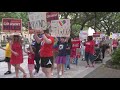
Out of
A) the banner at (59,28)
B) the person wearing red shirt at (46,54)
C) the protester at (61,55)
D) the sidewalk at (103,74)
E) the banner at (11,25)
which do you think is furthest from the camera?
the sidewalk at (103,74)

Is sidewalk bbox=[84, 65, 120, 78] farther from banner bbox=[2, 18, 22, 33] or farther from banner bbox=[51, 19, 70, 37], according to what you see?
banner bbox=[2, 18, 22, 33]

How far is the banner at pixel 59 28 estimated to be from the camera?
10.2m

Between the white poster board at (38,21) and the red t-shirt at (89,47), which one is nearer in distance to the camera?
the white poster board at (38,21)

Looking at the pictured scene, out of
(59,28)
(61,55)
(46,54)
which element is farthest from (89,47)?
(46,54)

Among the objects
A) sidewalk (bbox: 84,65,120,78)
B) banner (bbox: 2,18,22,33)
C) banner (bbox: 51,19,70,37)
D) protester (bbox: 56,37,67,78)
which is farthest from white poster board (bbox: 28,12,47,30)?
sidewalk (bbox: 84,65,120,78)

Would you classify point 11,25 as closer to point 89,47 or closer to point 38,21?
point 38,21

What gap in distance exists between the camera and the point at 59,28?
10312 mm

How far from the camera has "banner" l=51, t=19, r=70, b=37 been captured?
10242 millimetres

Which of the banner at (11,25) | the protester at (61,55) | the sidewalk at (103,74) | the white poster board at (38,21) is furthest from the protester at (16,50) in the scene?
the sidewalk at (103,74)

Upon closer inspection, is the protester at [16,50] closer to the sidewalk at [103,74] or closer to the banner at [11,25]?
the banner at [11,25]

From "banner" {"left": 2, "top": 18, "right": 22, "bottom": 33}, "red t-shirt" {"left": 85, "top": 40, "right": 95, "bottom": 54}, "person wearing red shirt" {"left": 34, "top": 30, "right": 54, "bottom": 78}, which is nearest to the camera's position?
"person wearing red shirt" {"left": 34, "top": 30, "right": 54, "bottom": 78}

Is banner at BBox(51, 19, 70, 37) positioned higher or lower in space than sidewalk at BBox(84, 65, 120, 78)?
higher
